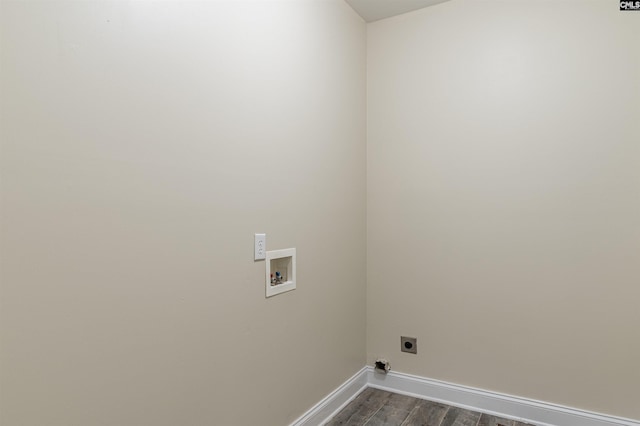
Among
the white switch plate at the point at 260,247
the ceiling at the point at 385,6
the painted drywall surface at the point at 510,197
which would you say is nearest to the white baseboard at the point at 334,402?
the painted drywall surface at the point at 510,197

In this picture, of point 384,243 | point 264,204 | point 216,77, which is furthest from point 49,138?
point 384,243

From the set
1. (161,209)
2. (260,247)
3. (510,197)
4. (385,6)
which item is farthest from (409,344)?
(385,6)

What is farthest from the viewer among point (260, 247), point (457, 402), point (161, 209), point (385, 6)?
point (385, 6)

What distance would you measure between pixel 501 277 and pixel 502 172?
2.08ft

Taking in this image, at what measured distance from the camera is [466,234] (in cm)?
238

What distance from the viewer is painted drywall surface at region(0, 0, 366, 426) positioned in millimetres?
970

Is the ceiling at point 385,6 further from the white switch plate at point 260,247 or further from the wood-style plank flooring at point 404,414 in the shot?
the wood-style plank flooring at point 404,414

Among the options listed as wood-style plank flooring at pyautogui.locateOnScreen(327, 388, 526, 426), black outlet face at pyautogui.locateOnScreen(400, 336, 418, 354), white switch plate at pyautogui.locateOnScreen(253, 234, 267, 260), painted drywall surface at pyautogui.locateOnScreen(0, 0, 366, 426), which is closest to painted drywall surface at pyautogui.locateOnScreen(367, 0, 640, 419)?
black outlet face at pyautogui.locateOnScreen(400, 336, 418, 354)

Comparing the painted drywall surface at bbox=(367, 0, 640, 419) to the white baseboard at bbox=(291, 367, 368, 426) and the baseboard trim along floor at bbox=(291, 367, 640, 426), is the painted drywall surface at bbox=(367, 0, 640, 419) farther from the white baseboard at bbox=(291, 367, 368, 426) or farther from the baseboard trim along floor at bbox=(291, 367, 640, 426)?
the white baseboard at bbox=(291, 367, 368, 426)

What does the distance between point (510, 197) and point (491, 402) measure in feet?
4.08

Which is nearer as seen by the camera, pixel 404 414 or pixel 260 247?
pixel 260 247

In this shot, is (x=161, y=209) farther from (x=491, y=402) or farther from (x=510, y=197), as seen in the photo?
(x=491, y=402)

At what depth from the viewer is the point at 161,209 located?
4.24 feet

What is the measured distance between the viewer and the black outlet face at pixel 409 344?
100 inches
